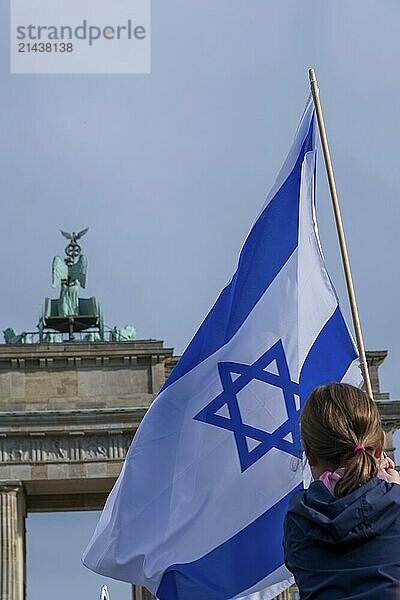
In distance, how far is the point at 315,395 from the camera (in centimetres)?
328

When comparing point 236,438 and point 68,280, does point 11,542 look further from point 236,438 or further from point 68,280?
point 236,438

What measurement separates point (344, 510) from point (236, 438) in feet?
17.5

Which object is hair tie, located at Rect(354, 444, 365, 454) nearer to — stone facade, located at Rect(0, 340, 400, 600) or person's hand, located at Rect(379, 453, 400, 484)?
person's hand, located at Rect(379, 453, 400, 484)

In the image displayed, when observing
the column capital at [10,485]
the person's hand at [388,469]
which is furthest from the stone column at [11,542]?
the person's hand at [388,469]

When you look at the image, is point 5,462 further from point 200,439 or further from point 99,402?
point 200,439

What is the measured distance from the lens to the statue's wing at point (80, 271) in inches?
1644

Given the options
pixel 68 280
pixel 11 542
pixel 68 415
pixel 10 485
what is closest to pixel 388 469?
pixel 11 542

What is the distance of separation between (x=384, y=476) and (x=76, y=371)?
34033 millimetres

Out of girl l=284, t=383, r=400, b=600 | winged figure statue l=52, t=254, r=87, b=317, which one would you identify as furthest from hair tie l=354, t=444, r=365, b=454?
winged figure statue l=52, t=254, r=87, b=317

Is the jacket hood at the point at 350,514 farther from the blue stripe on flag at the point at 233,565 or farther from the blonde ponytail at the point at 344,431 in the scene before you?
the blue stripe on flag at the point at 233,565

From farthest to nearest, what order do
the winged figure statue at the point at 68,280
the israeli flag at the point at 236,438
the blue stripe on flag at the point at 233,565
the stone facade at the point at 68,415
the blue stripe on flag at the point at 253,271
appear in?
the winged figure statue at the point at 68,280, the stone facade at the point at 68,415, the blue stripe on flag at the point at 253,271, the israeli flag at the point at 236,438, the blue stripe on flag at the point at 233,565

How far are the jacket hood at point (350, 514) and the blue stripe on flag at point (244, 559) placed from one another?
4.81 metres

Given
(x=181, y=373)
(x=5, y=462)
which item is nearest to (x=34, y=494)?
(x=5, y=462)

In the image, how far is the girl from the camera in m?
3.02
